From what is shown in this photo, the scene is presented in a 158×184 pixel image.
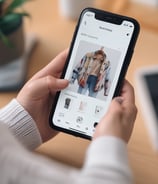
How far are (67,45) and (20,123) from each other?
0.27 m

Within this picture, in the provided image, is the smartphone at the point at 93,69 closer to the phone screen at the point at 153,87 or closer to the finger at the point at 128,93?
the finger at the point at 128,93

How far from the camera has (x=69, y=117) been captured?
67 centimetres

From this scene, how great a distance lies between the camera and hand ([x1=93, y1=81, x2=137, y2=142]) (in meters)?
0.55

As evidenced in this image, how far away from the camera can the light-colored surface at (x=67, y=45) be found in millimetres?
714

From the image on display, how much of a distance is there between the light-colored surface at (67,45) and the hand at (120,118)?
0.39 ft

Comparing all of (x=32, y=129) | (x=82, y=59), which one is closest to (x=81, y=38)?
(x=82, y=59)

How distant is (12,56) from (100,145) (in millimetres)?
371

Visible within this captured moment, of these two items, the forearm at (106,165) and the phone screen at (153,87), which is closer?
the forearm at (106,165)

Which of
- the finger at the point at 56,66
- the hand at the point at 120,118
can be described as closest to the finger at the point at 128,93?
the hand at the point at 120,118

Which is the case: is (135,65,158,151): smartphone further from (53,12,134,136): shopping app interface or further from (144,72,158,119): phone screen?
(53,12,134,136): shopping app interface

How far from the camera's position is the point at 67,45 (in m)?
0.90

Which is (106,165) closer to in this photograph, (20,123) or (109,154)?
(109,154)

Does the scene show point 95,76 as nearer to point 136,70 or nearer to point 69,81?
point 69,81

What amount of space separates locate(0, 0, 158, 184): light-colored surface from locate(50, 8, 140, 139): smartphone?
0.22 ft
